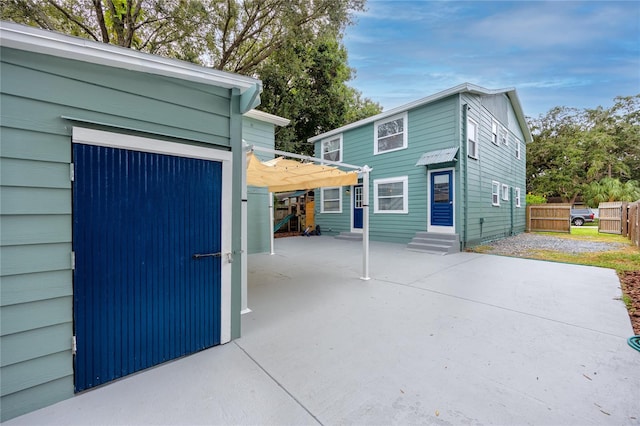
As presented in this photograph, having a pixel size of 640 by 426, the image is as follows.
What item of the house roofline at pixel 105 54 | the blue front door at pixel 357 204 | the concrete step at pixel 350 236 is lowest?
the concrete step at pixel 350 236

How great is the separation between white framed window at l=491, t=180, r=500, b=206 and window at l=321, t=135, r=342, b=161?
6101 mm

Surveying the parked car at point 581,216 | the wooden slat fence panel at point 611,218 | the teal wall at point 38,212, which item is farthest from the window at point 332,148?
the parked car at point 581,216

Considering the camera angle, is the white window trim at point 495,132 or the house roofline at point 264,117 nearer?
the house roofline at point 264,117

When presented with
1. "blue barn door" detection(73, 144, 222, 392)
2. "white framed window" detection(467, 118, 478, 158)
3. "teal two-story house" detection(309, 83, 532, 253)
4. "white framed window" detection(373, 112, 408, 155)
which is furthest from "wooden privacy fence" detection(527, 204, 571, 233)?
"blue barn door" detection(73, 144, 222, 392)

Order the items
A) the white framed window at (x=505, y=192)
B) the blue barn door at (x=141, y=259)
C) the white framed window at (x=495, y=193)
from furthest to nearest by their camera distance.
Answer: the white framed window at (x=505, y=192)
the white framed window at (x=495, y=193)
the blue barn door at (x=141, y=259)

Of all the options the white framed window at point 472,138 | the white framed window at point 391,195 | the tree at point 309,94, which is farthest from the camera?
the tree at point 309,94

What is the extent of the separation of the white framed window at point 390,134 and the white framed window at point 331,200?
8.33ft

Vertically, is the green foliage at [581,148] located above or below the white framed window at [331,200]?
above

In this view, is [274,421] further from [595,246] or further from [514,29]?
[595,246]

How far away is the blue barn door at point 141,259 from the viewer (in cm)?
199

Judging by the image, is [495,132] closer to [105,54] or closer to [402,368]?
[402,368]

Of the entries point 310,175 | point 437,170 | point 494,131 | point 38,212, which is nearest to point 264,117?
point 310,175

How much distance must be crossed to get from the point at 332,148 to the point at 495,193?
6919 millimetres

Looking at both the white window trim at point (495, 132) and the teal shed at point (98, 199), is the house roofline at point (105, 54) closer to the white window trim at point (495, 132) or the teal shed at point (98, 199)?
the teal shed at point (98, 199)
